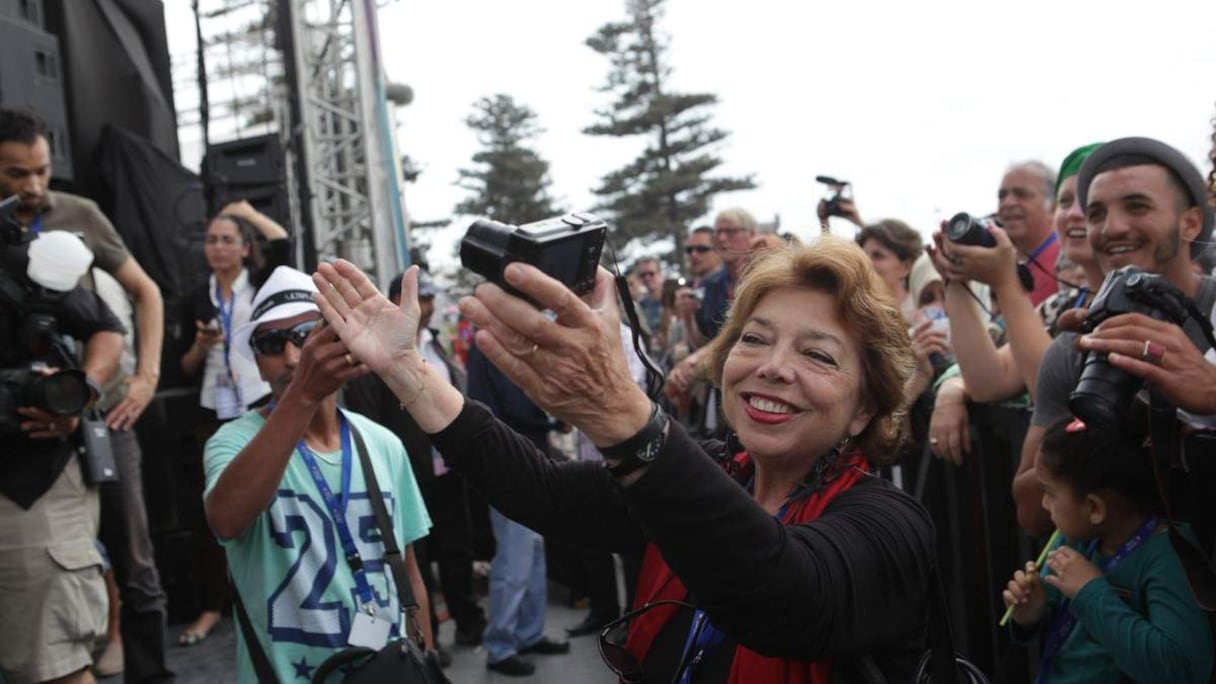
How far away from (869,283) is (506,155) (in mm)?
40541

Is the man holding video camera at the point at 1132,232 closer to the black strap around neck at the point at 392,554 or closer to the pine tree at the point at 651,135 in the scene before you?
the black strap around neck at the point at 392,554

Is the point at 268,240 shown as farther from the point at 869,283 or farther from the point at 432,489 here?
the point at 869,283

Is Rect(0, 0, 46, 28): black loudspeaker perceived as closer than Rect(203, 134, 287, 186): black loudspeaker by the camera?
Yes

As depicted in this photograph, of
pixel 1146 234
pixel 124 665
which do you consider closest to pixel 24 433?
pixel 124 665

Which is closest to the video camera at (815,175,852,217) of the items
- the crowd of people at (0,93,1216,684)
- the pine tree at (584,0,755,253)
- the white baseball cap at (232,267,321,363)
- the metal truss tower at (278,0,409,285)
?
the crowd of people at (0,93,1216,684)

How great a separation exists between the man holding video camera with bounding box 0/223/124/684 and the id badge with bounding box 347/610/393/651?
1.30m

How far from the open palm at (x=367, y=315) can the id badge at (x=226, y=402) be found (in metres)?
3.58

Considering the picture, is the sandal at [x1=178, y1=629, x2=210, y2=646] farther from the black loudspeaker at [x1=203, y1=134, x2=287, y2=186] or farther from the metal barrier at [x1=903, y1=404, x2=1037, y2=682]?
the metal barrier at [x1=903, y1=404, x2=1037, y2=682]

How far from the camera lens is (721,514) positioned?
3.97ft

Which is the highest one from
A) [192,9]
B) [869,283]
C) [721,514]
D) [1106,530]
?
[192,9]

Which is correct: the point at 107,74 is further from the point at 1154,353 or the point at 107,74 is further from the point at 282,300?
the point at 1154,353

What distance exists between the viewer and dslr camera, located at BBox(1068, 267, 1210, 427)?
6.66 ft

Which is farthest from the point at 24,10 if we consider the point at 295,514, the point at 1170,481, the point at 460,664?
the point at 1170,481

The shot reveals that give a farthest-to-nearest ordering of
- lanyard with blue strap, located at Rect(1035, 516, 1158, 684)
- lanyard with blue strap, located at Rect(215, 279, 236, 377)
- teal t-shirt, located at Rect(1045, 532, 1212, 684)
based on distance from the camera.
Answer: lanyard with blue strap, located at Rect(215, 279, 236, 377)
lanyard with blue strap, located at Rect(1035, 516, 1158, 684)
teal t-shirt, located at Rect(1045, 532, 1212, 684)
